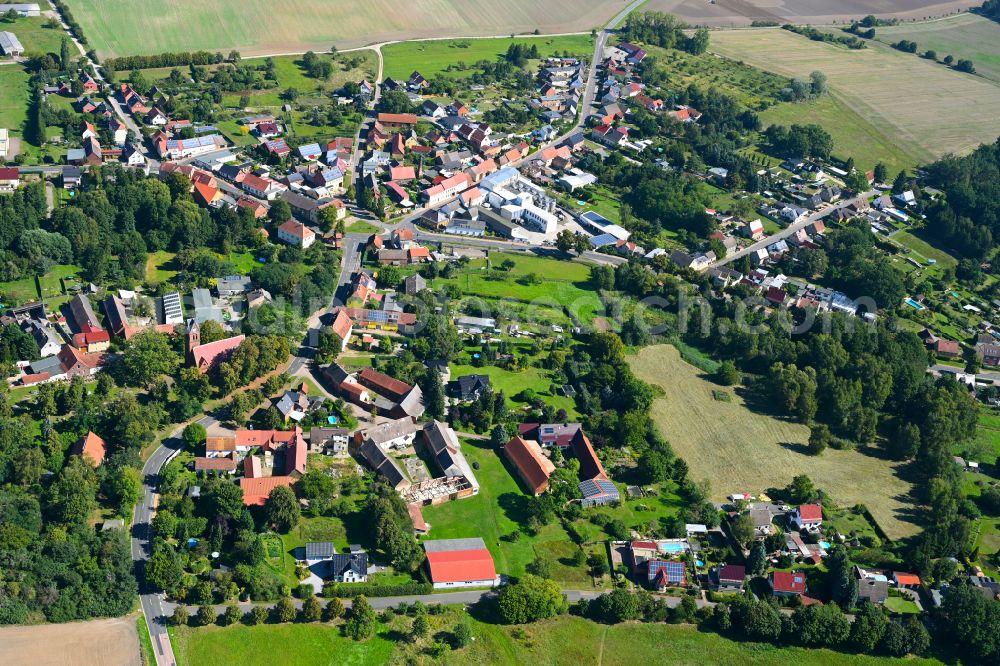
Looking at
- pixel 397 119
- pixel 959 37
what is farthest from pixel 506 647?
pixel 959 37

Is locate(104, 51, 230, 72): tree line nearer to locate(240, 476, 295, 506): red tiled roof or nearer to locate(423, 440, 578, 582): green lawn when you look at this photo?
locate(240, 476, 295, 506): red tiled roof

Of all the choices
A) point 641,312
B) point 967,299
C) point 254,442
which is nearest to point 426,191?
point 641,312

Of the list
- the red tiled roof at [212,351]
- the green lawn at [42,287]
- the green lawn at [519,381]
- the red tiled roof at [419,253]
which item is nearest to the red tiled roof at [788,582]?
the green lawn at [519,381]

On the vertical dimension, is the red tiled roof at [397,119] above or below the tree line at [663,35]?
below

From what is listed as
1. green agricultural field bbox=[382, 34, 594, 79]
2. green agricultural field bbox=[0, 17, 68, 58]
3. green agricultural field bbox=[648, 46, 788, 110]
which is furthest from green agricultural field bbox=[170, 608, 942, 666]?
green agricultural field bbox=[0, 17, 68, 58]

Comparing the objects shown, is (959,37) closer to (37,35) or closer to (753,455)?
(753,455)

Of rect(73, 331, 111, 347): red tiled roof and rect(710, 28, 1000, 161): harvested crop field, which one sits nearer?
rect(73, 331, 111, 347): red tiled roof

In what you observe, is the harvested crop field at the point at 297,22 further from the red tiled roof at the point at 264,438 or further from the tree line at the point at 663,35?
the red tiled roof at the point at 264,438
